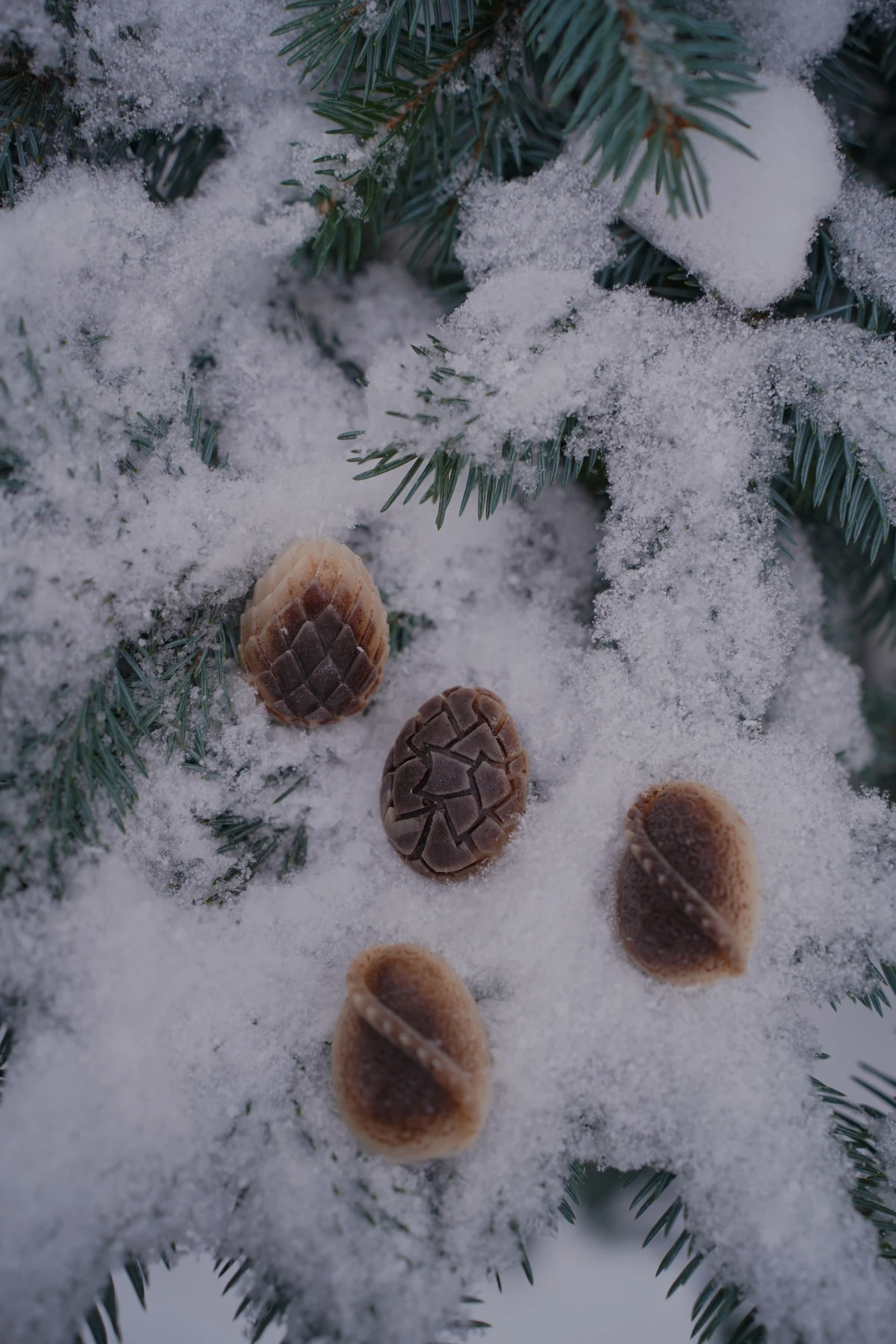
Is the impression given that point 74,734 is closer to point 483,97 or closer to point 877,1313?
point 483,97

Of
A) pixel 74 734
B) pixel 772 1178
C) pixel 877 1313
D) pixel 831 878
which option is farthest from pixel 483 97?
pixel 877 1313

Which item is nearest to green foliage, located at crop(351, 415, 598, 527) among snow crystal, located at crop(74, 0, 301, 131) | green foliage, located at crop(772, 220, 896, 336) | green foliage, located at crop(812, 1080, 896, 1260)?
green foliage, located at crop(772, 220, 896, 336)

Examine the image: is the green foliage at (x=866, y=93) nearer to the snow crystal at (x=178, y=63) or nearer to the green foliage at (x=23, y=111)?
the snow crystal at (x=178, y=63)

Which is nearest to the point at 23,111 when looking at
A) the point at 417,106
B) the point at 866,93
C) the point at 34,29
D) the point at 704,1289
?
the point at 34,29

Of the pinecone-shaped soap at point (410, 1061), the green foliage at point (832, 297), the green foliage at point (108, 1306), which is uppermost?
the green foliage at point (832, 297)

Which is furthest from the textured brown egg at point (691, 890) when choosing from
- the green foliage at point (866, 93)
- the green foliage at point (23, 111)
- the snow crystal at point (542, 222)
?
the green foliage at point (23, 111)

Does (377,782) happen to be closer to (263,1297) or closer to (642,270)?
(263,1297)
